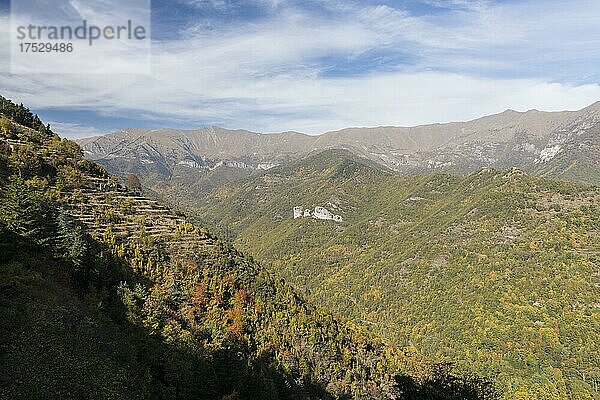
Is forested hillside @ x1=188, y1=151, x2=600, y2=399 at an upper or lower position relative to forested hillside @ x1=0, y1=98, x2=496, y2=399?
lower

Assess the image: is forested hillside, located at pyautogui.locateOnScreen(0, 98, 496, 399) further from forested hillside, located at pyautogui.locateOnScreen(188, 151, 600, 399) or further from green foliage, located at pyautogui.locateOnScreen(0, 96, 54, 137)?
forested hillside, located at pyautogui.locateOnScreen(188, 151, 600, 399)

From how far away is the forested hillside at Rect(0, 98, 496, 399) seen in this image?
22269 millimetres

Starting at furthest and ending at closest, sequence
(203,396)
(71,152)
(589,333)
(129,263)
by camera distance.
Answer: (589,333) → (71,152) → (129,263) → (203,396)

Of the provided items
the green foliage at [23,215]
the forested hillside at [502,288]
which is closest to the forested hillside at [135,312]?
the green foliage at [23,215]

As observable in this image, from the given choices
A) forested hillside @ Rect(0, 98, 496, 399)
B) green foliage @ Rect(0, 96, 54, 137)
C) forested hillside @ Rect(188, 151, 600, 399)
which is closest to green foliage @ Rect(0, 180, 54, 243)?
forested hillside @ Rect(0, 98, 496, 399)

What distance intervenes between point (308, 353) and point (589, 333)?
94.7 metres

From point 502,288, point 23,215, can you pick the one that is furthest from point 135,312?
point 502,288

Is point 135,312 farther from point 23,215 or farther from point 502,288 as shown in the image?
point 502,288

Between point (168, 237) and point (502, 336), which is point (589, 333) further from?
point (168, 237)

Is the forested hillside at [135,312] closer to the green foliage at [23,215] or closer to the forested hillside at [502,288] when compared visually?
the green foliage at [23,215]

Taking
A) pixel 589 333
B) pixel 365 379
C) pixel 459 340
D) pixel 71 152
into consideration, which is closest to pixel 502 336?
pixel 459 340

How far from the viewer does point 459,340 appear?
122m

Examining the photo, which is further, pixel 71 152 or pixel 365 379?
pixel 365 379

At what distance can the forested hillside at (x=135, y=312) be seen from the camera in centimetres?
2227
